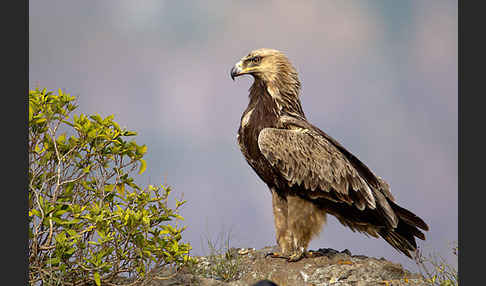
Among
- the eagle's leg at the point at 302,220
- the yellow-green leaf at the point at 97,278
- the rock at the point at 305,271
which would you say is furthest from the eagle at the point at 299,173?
the yellow-green leaf at the point at 97,278

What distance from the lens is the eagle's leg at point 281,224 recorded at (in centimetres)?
834

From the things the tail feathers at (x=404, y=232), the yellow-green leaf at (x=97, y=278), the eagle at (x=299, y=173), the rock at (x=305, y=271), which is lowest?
the rock at (x=305, y=271)

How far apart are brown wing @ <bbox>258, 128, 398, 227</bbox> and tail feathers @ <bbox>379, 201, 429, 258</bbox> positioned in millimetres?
197

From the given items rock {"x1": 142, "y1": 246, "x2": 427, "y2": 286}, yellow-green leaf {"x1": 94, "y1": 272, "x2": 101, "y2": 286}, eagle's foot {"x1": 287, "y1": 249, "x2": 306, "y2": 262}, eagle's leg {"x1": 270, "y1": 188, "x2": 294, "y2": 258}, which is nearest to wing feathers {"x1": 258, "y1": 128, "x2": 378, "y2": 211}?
eagle's leg {"x1": 270, "y1": 188, "x2": 294, "y2": 258}

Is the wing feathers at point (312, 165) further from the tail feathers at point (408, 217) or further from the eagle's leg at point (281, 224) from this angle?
the eagle's leg at point (281, 224)

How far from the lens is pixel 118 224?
6.42 meters

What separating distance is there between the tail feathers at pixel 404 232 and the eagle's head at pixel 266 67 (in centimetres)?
268

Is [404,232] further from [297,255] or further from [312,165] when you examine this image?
[312,165]

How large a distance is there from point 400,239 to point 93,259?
4.75 meters

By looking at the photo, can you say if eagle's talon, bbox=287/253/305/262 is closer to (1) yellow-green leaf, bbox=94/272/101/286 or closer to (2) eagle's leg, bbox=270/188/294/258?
(2) eagle's leg, bbox=270/188/294/258

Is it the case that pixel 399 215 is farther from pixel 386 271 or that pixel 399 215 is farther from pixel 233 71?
pixel 233 71

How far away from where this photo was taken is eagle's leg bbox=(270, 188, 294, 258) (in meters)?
8.34

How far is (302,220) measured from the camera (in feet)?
26.5

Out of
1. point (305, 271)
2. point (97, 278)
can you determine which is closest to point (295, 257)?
point (305, 271)
